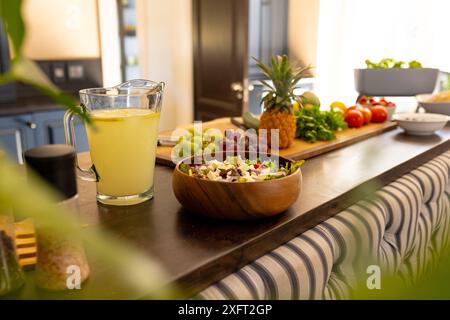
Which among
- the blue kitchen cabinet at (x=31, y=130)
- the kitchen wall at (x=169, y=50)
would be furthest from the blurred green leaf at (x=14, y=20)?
the kitchen wall at (x=169, y=50)

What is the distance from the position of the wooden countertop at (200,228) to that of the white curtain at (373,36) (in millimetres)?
2164

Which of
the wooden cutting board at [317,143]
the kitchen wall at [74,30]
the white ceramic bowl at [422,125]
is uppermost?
the kitchen wall at [74,30]

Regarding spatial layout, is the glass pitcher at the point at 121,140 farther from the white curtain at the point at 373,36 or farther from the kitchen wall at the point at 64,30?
the white curtain at the point at 373,36

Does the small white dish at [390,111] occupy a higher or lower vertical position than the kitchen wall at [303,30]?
lower

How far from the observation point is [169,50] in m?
3.87

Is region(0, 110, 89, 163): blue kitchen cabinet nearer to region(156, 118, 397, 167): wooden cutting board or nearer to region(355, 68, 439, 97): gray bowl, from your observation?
region(156, 118, 397, 167): wooden cutting board

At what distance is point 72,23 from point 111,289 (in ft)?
8.70

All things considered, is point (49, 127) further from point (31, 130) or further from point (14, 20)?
point (14, 20)

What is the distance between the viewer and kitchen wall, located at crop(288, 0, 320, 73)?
3414mm

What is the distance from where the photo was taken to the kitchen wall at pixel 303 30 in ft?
11.2

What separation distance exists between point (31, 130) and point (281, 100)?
1770mm

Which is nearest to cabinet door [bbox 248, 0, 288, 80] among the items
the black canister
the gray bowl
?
the gray bowl

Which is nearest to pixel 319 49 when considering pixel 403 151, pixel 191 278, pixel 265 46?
pixel 265 46
